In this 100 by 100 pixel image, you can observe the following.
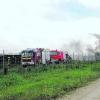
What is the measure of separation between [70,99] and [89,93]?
2.55 meters

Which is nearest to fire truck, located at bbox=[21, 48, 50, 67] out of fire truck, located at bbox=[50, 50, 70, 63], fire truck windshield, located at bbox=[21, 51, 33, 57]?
fire truck windshield, located at bbox=[21, 51, 33, 57]

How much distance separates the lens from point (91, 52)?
97.4 m

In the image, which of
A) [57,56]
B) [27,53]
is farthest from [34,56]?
[57,56]

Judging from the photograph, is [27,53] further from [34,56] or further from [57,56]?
[57,56]

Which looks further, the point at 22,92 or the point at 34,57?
the point at 34,57

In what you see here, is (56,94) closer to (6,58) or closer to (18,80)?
(18,80)

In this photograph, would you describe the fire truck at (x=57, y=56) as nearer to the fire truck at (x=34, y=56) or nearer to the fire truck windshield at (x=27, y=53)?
the fire truck at (x=34, y=56)

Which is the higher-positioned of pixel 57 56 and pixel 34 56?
pixel 57 56

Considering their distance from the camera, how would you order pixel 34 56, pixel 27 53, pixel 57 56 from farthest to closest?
pixel 57 56
pixel 27 53
pixel 34 56

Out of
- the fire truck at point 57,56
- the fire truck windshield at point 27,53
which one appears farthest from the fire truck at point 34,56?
the fire truck at point 57,56

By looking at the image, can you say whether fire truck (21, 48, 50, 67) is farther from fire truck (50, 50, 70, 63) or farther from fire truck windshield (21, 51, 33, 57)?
fire truck (50, 50, 70, 63)

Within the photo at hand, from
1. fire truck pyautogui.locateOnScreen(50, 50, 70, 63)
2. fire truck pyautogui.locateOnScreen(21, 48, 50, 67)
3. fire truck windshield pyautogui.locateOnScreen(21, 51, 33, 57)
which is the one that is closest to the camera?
fire truck pyautogui.locateOnScreen(21, 48, 50, 67)

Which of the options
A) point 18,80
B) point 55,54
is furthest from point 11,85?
point 55,54

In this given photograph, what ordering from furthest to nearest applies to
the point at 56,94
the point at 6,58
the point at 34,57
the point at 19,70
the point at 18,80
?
the point at 34,57 < the point at 6,58 < the point at 19,70 < the point at 18,80 < the point at 56,94
